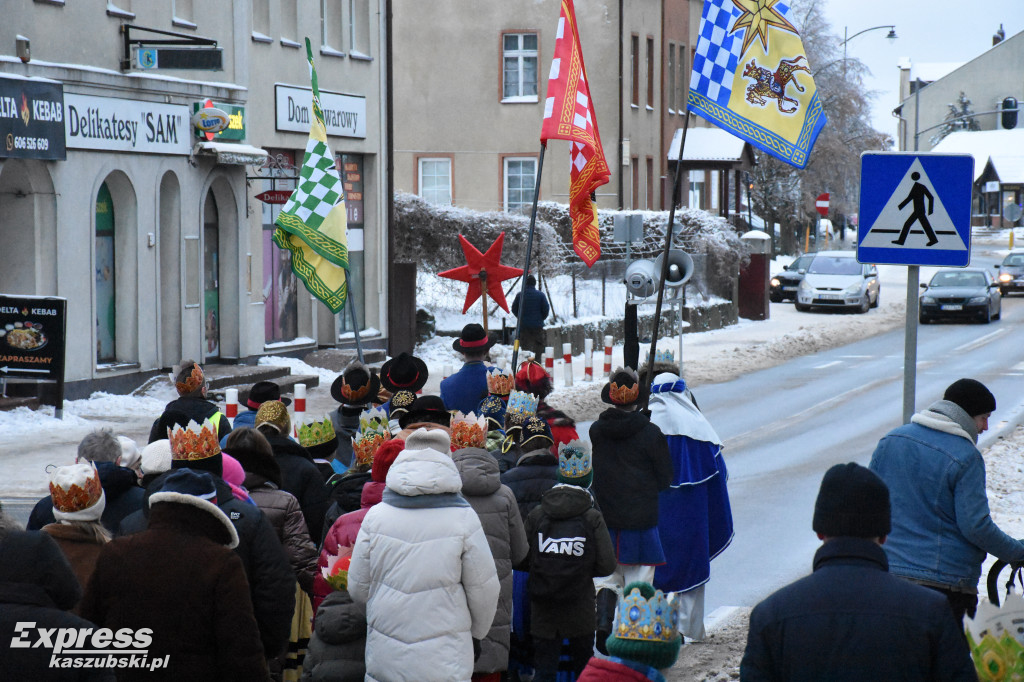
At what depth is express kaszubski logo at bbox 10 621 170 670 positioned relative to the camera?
3840 millimetres

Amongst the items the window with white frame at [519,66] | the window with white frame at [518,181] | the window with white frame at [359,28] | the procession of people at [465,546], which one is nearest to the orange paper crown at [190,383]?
the procession of people at [465,546]

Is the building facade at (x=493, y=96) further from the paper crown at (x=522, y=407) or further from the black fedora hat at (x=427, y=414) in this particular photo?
the black fedora hat at (x=427, y=414)

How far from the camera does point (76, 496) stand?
501cm

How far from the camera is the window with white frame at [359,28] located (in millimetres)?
25188

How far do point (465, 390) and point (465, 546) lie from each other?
15.3 ft

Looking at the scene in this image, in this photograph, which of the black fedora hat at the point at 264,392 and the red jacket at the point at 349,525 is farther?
the black fedora hat at the point at 264,392

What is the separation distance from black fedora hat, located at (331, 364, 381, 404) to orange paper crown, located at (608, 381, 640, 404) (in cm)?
171

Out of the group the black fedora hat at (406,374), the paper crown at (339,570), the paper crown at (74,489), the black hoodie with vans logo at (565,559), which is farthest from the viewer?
the black fedora hat at (406,374)

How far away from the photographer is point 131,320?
19.4 m

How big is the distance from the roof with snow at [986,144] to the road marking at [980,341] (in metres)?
67.0

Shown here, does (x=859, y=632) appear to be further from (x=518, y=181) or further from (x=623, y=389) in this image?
(x=518, y=181)

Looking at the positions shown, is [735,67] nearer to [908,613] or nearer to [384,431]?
[384,431]

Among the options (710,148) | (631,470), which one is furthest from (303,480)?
(710,148)

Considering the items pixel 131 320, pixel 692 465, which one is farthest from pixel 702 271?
pixel 692 465
